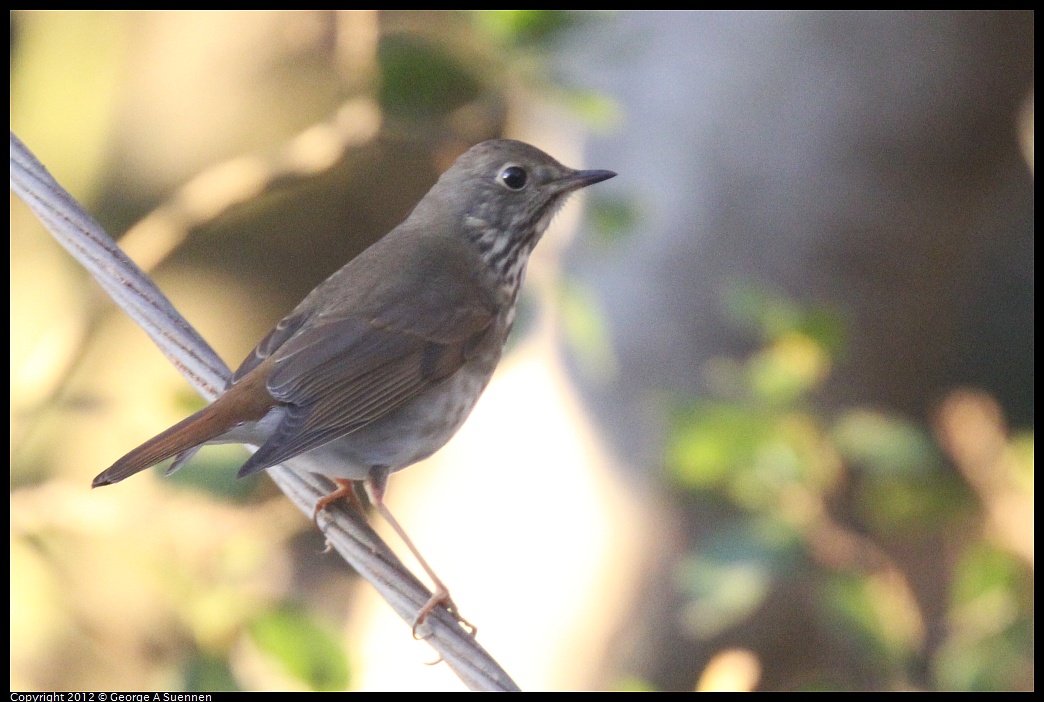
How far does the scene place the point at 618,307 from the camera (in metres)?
5.68

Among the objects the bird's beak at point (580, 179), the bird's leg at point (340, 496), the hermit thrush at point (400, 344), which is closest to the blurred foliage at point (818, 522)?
the bird's beak at point (580, 179)

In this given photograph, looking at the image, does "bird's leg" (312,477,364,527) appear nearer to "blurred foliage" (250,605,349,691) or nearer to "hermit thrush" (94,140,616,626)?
"hermit thrush" (94,140,616,626)

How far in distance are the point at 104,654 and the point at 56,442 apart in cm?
101

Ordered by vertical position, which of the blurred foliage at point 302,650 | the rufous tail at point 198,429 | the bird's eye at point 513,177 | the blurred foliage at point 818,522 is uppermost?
the rufous tail at point 198,429

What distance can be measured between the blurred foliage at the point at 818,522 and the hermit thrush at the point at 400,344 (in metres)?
1.19

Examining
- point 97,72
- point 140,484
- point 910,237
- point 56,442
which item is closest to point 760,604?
point 910,237

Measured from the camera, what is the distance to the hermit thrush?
2676 millimetres

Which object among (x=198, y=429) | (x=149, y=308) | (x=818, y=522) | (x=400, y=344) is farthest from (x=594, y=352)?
(x=149, y=308)

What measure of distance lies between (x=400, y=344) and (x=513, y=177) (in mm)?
819

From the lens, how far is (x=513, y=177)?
3559 millimetres

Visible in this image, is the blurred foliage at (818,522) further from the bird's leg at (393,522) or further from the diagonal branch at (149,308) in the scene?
the diagonal branch at (149,308)

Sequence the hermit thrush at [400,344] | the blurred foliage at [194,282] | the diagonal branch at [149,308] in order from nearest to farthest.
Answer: the diagonal branch at [149,308]
the hermit thrush at [400,344]
the blurred foliage at [194,282]

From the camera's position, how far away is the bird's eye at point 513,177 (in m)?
3.55

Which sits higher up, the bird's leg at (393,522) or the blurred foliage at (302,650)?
the bird's leg at (393,522)
